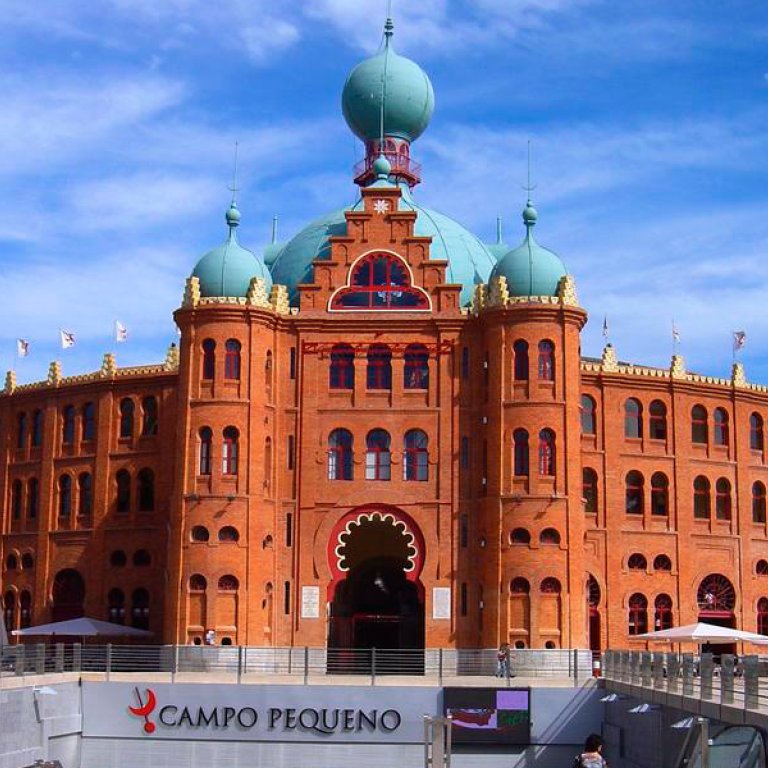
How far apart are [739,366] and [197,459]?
27.0m

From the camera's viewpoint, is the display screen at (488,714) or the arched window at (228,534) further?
the arched window at (228,534)

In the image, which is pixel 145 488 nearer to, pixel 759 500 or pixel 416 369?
pixel 416 369

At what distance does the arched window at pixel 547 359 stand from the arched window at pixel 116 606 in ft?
72.6

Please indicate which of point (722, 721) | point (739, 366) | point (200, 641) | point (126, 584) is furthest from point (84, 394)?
point (722, 721)

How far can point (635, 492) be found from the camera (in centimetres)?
6712

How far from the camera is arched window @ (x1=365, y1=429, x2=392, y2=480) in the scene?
2411 inches

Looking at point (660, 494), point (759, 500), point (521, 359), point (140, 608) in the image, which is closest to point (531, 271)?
point (521, 359)

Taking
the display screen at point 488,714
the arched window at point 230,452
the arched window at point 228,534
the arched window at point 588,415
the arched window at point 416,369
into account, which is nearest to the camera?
the display screen at point 488,714

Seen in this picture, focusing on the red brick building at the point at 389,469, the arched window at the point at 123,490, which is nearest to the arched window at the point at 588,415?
the red brick building at the point at 389,469

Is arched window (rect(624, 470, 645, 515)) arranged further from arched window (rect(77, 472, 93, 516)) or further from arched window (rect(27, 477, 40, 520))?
arched window (rect(27, 477, 40, 520))

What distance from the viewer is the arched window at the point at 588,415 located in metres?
66.6

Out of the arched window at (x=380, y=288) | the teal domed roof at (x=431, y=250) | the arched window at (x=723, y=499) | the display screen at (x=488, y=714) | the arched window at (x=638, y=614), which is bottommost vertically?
the display screen at (x=488, y=714)

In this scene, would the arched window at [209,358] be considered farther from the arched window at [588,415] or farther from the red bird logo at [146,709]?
the arched window at [588,415]

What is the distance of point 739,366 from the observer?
70125 mm
